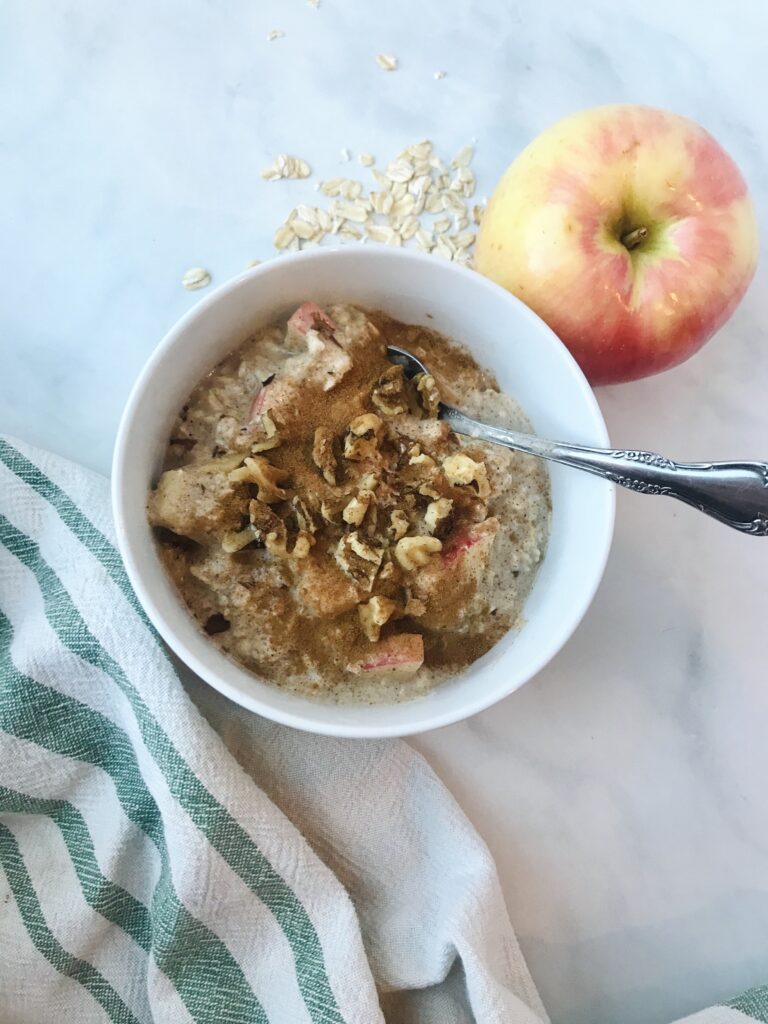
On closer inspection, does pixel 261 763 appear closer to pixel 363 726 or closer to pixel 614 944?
pixel 363 726

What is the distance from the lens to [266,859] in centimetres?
85

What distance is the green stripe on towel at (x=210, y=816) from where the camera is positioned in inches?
32.6

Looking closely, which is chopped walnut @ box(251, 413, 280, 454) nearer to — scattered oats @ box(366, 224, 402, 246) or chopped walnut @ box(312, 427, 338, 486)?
chopped walnut @ box(312, 427, 338, 486)

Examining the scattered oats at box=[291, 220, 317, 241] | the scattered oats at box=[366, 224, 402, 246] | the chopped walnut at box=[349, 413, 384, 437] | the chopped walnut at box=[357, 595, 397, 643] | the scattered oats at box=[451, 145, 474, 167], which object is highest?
the scattered oats at box=[451, 145, 474, 167]

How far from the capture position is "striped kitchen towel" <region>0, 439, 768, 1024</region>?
84cm

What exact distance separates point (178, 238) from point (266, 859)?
632 mm

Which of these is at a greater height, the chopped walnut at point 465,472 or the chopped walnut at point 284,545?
the chopped walnut at point 465,472

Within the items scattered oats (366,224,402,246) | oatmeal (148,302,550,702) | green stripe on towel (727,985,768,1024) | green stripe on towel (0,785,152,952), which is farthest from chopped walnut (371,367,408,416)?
green stripe on towel (727,985,768,1024)

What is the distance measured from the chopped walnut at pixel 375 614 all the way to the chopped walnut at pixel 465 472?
0.12 m

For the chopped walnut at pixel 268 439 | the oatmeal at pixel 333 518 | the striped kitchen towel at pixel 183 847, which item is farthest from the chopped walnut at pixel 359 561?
the striped kitchen towel at pixel 183 847

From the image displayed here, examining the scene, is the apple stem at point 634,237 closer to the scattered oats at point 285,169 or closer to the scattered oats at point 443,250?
the scattered oats at point 443,250

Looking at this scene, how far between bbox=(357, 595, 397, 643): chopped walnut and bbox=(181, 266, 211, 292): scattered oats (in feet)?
1.27

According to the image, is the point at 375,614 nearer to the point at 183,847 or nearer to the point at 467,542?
the point at 467,542

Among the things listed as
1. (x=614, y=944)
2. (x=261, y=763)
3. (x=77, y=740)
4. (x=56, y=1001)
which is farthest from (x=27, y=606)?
(x=614, y=944)
